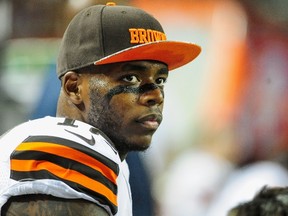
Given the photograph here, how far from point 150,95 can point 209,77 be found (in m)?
2.01

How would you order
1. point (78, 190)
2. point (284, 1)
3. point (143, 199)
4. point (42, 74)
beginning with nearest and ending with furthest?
point (78, 190) < point (143, 199) < point (42, 74) < point (284, 1)

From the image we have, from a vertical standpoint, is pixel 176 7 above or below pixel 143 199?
above

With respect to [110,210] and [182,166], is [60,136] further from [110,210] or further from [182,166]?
[182,166]

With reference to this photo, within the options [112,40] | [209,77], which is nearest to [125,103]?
[112,40]

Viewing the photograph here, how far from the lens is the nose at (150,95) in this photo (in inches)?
82.3

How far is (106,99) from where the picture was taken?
6.85ft

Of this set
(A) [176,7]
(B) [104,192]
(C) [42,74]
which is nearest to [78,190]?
(B) [104,192]

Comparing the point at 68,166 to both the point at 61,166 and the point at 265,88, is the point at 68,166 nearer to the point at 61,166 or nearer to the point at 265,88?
the point at 61,166

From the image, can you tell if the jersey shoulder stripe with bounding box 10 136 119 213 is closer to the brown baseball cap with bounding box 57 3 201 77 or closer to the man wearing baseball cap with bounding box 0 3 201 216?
the man wearing baseball cap with bounding box 0 3 201 216

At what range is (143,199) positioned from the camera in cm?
302

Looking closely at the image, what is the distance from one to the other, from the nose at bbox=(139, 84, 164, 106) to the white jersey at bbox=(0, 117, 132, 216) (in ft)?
0.66

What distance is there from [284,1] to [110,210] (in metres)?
2.47

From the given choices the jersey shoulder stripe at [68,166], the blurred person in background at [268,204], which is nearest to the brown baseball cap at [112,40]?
the jersey shoulder stripe at [68,166]

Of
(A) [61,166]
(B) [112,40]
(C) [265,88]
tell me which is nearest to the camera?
(A) [61,166]
